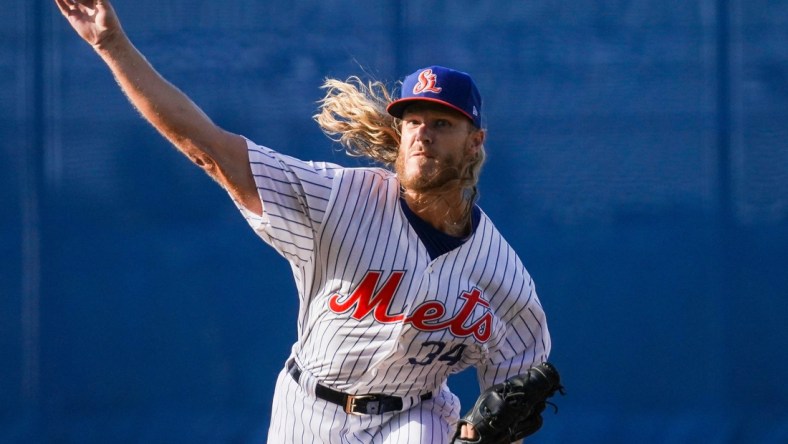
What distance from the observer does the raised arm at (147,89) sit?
2451 millimetres

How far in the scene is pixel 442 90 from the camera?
2.90 m

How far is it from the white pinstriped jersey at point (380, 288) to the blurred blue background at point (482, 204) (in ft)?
4.76

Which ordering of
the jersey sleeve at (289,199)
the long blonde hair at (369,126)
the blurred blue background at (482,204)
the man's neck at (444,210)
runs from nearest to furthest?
the jersey sleeve at (289,199)
the man's neck at (444,210)
the long blonde hair at (369,126)
the blurred blue background at (482,204)

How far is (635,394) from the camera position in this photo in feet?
14.8

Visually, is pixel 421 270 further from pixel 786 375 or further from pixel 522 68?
pixel 786 375

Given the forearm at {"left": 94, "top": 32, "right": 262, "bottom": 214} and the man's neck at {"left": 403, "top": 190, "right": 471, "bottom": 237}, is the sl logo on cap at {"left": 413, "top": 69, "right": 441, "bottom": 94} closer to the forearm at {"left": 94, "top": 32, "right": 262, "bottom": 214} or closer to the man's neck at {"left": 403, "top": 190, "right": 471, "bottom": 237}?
the man's neck at {"left": 403, "top": 190, "right": 471, "bottom": 237}

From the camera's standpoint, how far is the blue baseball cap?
9.50ft

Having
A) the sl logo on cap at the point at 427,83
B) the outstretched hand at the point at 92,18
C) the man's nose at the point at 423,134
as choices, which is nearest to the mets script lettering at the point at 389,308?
the man's nose at the point at 423,134

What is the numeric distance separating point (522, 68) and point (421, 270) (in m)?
1.79

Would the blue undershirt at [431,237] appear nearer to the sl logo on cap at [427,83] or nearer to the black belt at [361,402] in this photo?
the sl logo on cap at [427,83]

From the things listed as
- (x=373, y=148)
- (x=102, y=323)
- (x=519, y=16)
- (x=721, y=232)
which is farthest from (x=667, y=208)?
(x=102, y=323)

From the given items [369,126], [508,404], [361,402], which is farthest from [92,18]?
[508,404]

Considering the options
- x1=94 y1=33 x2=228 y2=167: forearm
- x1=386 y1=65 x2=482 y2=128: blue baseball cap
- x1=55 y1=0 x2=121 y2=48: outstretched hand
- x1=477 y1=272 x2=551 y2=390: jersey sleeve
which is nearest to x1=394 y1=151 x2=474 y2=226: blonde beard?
x1=386 y1=65 x2=482 y2=128: blue baseball cap

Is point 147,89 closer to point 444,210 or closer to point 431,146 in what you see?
point 431,146
